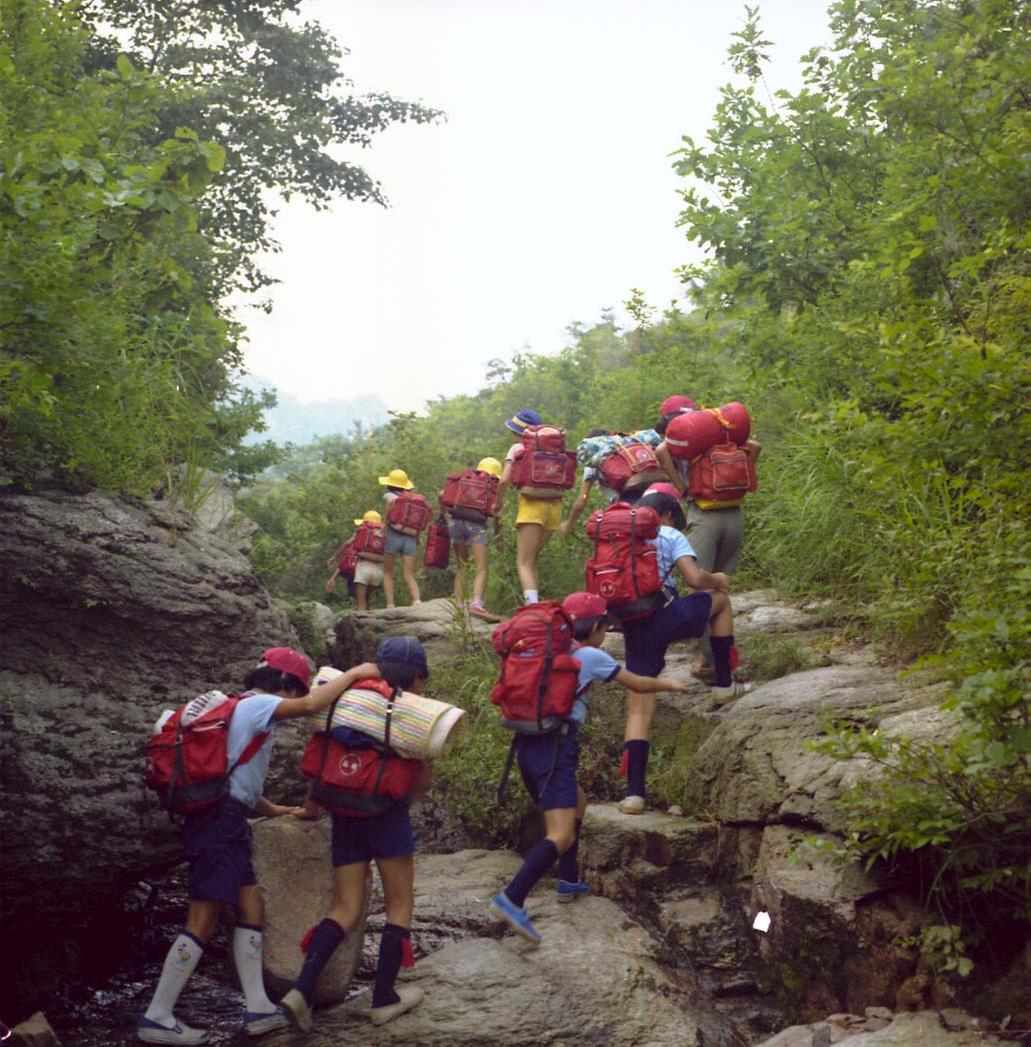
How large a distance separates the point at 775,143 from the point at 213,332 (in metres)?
6.58

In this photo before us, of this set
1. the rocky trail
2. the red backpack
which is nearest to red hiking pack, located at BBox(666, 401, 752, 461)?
the rocky trail

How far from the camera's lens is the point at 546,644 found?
5.58 metres

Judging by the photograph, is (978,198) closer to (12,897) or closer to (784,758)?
(784,758)

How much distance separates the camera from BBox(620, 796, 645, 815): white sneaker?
651 centimetres

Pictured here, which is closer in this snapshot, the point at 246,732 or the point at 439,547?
the point at 246,732

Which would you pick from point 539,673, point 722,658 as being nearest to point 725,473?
point 722,658

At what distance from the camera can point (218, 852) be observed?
5.25 meters

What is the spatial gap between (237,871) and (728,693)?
368 centimetres

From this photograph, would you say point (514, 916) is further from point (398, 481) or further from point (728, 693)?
point (398, 481)

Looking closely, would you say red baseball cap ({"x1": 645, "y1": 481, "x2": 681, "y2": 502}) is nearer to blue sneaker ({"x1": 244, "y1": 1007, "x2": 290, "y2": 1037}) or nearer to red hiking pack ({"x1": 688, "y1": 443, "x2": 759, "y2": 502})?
red hiking pack ({"x1": 688, "y1": 443, "x2": 759, "y2": 502})

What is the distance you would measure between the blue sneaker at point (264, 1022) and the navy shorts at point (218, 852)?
0.54m

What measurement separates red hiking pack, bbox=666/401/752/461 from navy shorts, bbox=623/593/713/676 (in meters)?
1.27

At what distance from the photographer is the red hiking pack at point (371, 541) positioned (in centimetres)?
1377

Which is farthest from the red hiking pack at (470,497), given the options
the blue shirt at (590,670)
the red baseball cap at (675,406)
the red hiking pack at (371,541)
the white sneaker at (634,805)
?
the blue shirt at (590,670)
